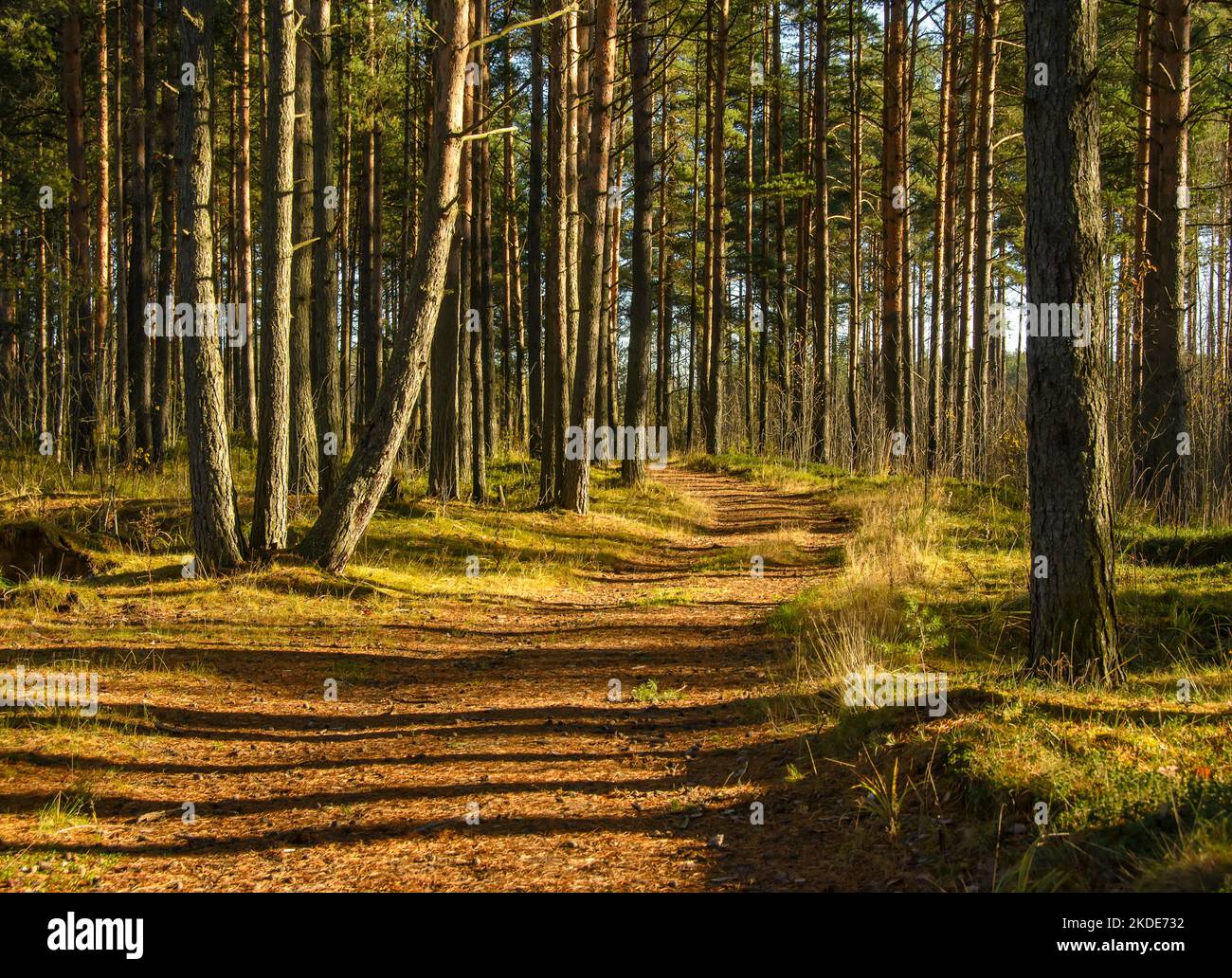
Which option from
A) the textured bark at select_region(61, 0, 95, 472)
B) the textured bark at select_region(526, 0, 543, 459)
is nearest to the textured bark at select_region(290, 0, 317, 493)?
the textured bark at select_region(526, 0, 543, 459)

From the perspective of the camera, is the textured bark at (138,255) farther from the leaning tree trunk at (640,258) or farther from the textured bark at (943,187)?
the textured bark at (943,187)

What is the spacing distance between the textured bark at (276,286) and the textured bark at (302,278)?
1089 mm

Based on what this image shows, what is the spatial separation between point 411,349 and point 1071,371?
246 inches

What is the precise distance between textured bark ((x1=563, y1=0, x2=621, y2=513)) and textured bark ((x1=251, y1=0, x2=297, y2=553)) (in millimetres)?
4669

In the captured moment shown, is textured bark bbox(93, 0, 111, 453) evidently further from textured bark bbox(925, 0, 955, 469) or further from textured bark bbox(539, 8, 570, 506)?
textured bark bbox(925, 0, 955, 469)

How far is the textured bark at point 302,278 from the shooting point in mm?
11102

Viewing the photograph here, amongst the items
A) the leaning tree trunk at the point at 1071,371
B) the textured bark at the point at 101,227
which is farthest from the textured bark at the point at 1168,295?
the textured bark at the point at 101,227

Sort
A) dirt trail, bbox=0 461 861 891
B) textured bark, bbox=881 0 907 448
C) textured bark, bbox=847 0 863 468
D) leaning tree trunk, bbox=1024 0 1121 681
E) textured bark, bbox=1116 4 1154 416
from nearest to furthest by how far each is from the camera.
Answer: dirt trail, bbox=0 461 861 891
leaning tree trunk, bbox=1024 0 1121 681
textured bark, bbox=1116 4 1154 416
textured bark, bbox=881 0 907 448
textured bark, bbox=847 0 863 468

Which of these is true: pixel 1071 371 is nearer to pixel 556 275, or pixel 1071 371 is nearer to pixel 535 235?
pixel 556 275

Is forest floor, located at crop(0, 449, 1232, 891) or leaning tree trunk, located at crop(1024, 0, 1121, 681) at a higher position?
leaning tree trunk, located at crop(1024, 0, 1121, 681)

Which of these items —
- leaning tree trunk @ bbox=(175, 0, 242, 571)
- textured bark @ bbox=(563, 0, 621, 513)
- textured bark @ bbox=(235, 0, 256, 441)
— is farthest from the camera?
textured bark @ bbox=(235, 0, 256, 441)

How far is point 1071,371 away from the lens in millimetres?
4918

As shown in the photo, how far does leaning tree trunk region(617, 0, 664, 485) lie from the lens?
16125mm
